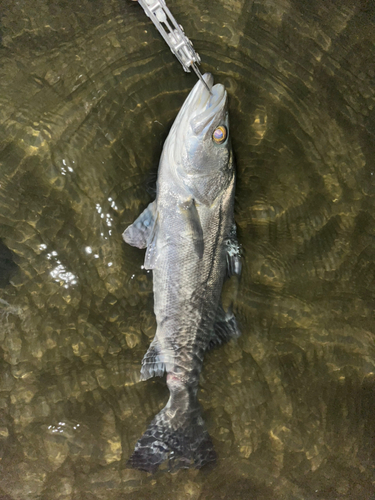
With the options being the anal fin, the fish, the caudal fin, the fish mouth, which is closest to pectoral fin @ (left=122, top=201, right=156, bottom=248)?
the fish

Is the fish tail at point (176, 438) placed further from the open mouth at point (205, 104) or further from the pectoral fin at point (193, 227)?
the open mouth at point (205, 104)

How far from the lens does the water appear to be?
10.6 feet

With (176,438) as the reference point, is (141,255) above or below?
above

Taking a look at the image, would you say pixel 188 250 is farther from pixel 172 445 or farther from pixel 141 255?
pixel 172 445

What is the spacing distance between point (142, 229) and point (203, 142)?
926 millimetres

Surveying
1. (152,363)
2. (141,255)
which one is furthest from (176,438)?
(141,255)

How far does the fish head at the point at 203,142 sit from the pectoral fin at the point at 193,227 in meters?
0.11

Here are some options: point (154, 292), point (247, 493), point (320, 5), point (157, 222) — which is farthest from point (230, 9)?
point (247, 493)

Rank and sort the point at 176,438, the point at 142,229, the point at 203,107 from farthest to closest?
the point at 176,438 < the point at 142,229 < the point at 203,107

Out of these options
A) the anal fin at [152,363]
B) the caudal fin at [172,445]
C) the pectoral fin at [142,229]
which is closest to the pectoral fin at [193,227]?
the pectoral fin at [142,229]

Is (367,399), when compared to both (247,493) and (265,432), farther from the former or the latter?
(247,493)

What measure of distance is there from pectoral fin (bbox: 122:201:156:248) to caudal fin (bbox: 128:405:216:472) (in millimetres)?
1579

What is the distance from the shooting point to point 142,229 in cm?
323

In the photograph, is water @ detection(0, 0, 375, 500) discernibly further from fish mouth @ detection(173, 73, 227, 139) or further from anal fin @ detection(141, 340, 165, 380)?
fish mouth @ detection(173, 73, 227, 139)
